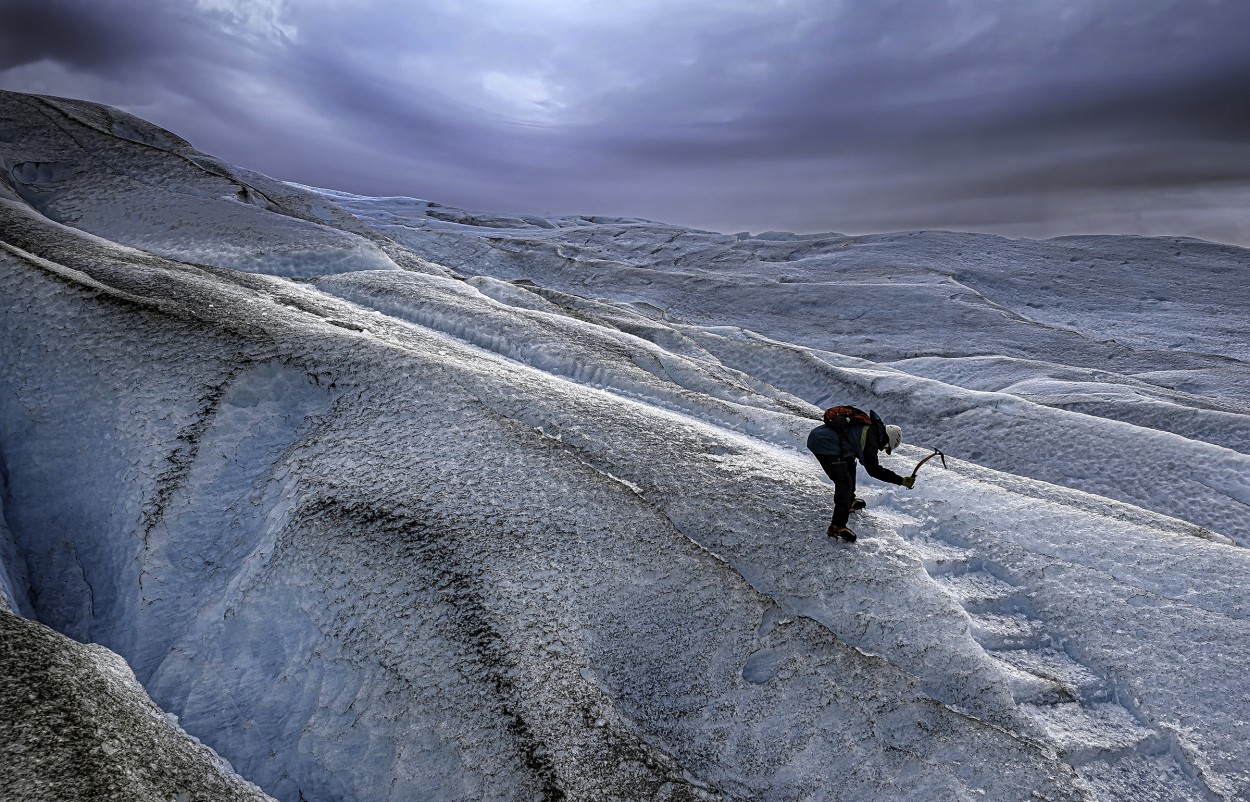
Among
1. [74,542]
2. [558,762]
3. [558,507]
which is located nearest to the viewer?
[558,762]

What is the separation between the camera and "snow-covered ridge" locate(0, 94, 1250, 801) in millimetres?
7766

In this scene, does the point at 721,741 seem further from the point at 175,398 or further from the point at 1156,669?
the point at 175,398

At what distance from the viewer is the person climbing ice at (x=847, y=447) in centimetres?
1000

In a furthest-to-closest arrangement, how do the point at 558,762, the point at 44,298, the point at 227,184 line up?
the point at 227,184
the point at 44,298
the point at 558,762

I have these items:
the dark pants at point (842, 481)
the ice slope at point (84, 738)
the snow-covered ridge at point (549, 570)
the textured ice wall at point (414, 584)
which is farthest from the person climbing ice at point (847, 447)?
the ice slope at point (84, 738)

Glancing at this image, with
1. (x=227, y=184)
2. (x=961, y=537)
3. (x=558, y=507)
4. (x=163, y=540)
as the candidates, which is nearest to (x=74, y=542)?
(x=163, y=540)

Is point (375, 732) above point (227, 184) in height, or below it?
below

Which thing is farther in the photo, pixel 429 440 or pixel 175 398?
pixel 175 398

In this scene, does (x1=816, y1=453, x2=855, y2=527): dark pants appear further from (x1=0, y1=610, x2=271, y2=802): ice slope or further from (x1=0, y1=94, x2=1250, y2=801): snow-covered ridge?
(x1=0, y1=610, x2=271, y2=802): ice slope

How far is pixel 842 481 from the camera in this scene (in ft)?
33.6

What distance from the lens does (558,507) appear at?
34.2 ft

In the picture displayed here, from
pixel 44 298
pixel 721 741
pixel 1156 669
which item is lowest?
pixel 721 741

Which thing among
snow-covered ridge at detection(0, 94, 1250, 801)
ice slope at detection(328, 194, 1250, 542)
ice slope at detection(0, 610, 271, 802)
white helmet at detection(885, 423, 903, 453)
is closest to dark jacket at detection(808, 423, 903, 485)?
white helmet at detection(885, 423, 903, 453)

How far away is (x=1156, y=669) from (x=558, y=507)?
802 centimetres
